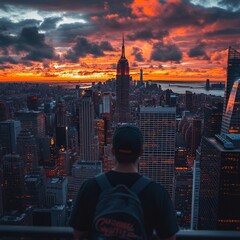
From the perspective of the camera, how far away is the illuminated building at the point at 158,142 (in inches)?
953

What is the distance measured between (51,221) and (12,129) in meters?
17.1

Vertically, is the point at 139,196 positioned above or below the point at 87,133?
above

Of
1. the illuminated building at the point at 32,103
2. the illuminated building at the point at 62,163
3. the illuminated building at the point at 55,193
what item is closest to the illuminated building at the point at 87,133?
the illuminated building at the point at 62,163

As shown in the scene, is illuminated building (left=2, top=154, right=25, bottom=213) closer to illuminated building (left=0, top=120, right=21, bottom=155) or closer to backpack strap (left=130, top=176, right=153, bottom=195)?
illuminated building (left=0, top=120, right=21, bottom=155)

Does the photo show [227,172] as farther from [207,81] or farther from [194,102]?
[194,102]

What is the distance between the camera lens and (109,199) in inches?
28.6

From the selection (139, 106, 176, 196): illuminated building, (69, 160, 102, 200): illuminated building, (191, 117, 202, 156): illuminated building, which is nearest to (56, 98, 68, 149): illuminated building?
(69, 160, 102, 200): illuminated building

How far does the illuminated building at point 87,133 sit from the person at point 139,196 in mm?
29171

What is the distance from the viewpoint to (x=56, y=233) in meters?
1.02

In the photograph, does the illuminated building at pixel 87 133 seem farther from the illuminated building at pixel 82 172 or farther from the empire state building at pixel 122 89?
the empire state building at pixel 122 89

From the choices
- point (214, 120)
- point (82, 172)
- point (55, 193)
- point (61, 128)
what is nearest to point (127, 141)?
point (55, 193)

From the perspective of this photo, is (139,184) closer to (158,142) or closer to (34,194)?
(34,194)

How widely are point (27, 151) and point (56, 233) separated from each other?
1055 inches

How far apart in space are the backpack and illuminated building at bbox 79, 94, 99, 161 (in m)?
29.3
